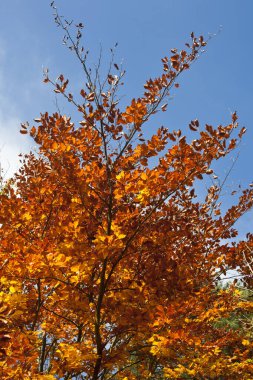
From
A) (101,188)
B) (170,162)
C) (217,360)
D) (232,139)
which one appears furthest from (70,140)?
(217,360)

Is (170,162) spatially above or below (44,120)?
below

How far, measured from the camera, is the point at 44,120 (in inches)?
163

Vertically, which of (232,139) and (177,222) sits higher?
(232,139)

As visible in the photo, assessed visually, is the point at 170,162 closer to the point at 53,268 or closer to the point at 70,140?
the point at 70,140

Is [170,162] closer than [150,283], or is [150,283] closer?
[170,162]

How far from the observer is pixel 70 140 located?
412cm

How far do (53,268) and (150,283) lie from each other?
4.30ft

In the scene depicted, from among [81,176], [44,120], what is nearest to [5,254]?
[81,176]

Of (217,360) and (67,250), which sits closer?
(67,250)

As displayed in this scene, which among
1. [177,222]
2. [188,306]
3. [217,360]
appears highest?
[177,222]

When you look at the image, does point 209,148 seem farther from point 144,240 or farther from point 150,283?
point 150,283

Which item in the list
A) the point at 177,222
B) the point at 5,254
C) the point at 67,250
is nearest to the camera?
the point at 67,250

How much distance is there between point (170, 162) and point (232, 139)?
795 mm

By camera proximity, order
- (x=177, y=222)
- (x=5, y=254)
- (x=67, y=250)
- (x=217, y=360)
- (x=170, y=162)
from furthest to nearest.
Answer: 1. (x=217, y=360)
2. (x=177, y=222)
3. (x=5, y=254)
4. (x=170, y=162)
5. (x=67, y=250)
